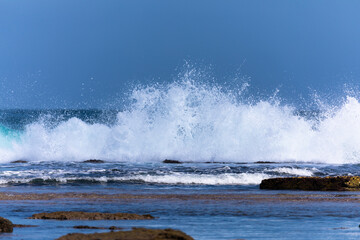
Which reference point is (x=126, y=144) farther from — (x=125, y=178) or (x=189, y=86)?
(x=125, y=178)

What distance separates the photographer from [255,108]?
28.7 meters

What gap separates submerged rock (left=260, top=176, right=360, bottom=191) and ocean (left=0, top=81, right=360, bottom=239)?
1.68 ft

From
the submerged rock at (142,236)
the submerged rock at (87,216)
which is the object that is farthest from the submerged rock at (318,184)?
the submerged rock at (142,236)

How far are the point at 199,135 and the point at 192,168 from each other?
817 cm

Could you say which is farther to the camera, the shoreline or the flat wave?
the flat wave

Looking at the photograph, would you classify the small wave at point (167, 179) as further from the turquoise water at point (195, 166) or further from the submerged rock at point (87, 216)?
the submerged rock at point (87, 216)

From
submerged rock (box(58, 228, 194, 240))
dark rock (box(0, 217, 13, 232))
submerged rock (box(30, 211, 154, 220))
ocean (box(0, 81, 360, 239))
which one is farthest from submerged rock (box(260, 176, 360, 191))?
submerged rock (box(58, 228, 194, 240))

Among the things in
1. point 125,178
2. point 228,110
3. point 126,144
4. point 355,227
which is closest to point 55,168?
point 125,178

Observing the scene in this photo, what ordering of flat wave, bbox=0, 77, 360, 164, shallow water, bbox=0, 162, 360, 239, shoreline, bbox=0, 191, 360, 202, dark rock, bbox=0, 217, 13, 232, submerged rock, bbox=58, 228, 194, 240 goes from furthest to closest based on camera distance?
flat wave, bbox=0, 77, 360, 164, shoreline, bbox=0, 191, 360, 202, shallow water, bbox=0, 162, 360, 239, dark rock, bbox=0, 217, 13, 232, submerged rock, bbox=58, 228, 194, 240

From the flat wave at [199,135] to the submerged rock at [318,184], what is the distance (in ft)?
38.1

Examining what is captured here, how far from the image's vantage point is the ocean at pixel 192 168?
843 cm

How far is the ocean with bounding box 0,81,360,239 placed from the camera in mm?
8430

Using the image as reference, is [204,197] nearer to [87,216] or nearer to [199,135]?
[87,216]

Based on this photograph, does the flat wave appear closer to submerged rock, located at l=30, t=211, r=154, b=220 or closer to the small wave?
the small wave
